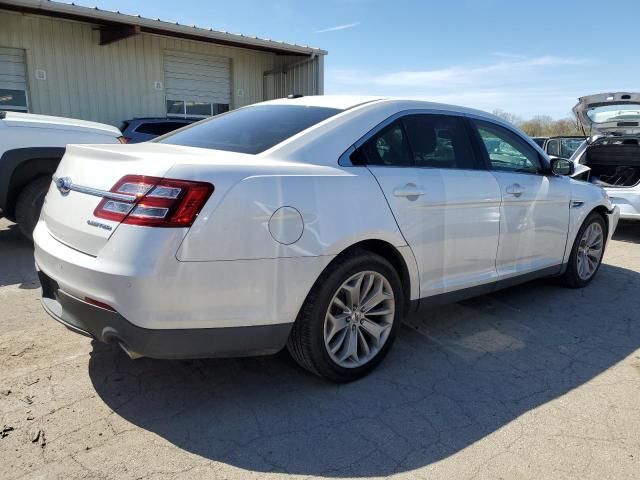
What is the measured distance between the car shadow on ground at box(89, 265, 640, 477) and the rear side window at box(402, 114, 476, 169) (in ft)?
4.12

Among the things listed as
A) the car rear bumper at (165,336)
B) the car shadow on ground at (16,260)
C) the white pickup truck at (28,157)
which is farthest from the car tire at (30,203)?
the car rear bumper at (165,336)

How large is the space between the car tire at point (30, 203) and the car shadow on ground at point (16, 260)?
34 centimetres

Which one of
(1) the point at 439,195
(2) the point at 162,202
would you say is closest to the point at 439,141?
(1) the point at 439,195

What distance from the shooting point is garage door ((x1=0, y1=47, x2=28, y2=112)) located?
33.7ft

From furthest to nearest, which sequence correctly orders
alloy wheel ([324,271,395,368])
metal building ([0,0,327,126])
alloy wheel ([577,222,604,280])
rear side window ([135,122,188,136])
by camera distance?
1. metal building ([0,0,327,126])
2. rear side window ([135,122,188,136])
3. alloy wheel ([577,222,604,280])
4. alloy wheel ([324,271,395,368])

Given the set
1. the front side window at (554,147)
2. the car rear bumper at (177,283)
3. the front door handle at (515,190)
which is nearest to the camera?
the car rear bumper at (177,283)

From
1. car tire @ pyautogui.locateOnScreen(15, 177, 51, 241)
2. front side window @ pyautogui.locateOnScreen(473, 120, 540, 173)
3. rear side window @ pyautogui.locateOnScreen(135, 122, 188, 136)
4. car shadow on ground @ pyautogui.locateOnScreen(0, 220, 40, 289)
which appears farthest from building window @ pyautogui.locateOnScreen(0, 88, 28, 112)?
front side window @ pyautogui.locateOnScreen(473, 120, 540, 173)

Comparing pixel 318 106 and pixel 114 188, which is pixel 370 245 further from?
pixel 114 188

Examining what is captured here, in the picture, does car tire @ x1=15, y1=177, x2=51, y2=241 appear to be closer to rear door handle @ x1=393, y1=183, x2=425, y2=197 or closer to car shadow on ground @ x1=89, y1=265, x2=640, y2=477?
car shadow on ground @ x1=89, y1=265, x2=640, y2=477

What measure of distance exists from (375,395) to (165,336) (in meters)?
1.24

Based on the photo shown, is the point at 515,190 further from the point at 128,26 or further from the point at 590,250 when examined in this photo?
the point at 128,26

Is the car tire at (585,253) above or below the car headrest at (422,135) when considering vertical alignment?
below

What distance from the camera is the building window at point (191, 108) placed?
13.1m

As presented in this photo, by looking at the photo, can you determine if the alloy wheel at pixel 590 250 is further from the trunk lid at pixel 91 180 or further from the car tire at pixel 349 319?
the trunk lid at pixel 91 180
